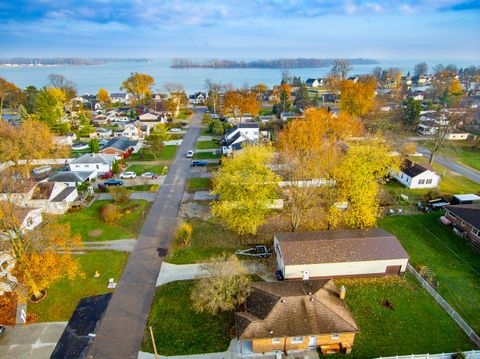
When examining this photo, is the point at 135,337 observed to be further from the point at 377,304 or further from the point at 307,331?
the point at 377,304

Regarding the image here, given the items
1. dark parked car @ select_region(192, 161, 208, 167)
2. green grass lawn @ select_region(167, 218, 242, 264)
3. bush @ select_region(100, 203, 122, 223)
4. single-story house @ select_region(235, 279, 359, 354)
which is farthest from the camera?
dark parked car @ select_region(192, 161, 208, 167)

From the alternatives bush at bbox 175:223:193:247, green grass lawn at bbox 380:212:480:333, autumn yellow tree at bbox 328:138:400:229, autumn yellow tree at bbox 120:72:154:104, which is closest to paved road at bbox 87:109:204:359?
bush at bbox 175:223:193:247

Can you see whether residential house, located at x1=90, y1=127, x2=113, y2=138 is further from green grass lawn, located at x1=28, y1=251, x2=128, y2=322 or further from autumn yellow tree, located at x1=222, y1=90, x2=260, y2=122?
green grass lawn, located at x1=28, y1=251, x2=128, y2=322

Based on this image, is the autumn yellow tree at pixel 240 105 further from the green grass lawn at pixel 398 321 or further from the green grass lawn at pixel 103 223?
the green grass lawn at pixel 398 321

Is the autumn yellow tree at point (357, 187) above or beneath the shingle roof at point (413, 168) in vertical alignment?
above

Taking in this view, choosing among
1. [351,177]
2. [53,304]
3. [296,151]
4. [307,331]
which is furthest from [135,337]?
[296,151]

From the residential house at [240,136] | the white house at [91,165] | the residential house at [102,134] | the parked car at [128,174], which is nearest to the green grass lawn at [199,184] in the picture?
the parked car at [128,174]

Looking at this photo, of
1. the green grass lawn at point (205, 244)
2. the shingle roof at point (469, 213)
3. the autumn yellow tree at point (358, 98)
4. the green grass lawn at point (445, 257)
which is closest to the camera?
the green grass lawn at point (445, 257)
